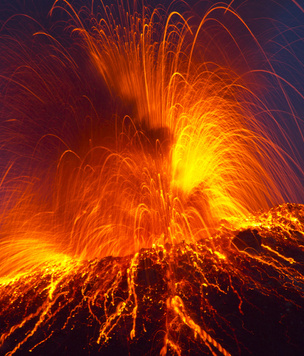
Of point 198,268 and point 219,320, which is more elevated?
point 198,268

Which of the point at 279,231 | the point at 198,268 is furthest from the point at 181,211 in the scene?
the point at 198,268

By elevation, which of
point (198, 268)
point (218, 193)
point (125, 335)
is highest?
point (218, 193)

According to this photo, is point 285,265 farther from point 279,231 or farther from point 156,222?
point 156,222

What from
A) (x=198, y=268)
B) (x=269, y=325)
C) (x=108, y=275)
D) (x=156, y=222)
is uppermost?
(x=156, y=222)

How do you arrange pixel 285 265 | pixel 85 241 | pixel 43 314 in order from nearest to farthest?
pixel 43 314
pixel 285 265
pixel 85 241

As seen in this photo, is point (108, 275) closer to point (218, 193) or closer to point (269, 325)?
point (269, 325)

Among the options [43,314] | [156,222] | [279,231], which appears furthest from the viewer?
[156,222]

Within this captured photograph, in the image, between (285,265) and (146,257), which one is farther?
(146,257)

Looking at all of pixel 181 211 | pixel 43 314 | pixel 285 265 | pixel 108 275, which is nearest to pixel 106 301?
pixel 108 275

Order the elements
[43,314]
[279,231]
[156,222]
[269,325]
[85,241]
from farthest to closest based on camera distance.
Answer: [85,241]
[156,222]
[279,231]
[43,314]
[269,325]
